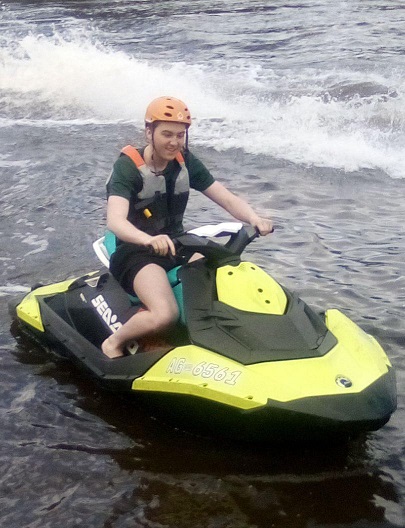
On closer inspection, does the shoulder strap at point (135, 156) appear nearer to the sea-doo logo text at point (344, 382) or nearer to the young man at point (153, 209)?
the young man at point (153, 209)

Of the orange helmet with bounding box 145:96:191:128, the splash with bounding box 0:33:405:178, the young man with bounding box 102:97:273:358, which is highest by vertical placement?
the orange helmet with bounding box 145:96:191:128

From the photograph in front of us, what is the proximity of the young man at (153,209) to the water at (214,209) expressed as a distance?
60 centimetres

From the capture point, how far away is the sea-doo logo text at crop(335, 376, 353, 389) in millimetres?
3663

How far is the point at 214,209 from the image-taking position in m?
7.91

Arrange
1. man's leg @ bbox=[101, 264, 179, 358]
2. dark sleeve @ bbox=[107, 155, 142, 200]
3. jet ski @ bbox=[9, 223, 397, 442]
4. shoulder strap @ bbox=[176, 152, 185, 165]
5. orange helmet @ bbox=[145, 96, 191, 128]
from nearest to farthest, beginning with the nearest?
1. jet ski @ bbox=[9, 223, 397, 442]
2. man's leg @ bbox=[101, 264, 179, 358]
3. orange helmet @ bbox=[145, 96, 191, 128]
4. dark sleeve @ bbox=[107, 155, 142, 200]
5. shoulder strap @ bbox=[176, 152, 185, 165]

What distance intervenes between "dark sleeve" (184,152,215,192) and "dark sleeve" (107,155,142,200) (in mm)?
Answer: 374

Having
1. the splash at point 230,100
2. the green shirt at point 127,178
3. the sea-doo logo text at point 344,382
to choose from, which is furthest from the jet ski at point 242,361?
the splash at point 230,100

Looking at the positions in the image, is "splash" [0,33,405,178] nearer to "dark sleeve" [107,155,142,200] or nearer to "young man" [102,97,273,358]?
"young man" [102,97,273,358]

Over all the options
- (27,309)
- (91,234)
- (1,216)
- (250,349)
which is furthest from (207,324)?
(1,216)

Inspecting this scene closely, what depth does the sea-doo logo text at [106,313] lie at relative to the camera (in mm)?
4570

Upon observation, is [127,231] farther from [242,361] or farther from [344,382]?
[344,382]

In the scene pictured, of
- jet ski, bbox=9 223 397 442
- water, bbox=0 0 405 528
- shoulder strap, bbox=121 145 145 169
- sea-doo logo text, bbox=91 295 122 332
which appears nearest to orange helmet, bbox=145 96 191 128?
shoulder strap, bbox=121 145 145 169

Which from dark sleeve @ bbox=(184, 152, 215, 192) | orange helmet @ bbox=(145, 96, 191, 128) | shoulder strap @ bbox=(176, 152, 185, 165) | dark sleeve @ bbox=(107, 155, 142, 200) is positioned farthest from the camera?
dark sleeve @ bbox=(184, 152, 215, 192)

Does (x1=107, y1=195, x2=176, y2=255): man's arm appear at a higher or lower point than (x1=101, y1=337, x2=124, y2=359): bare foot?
higher
